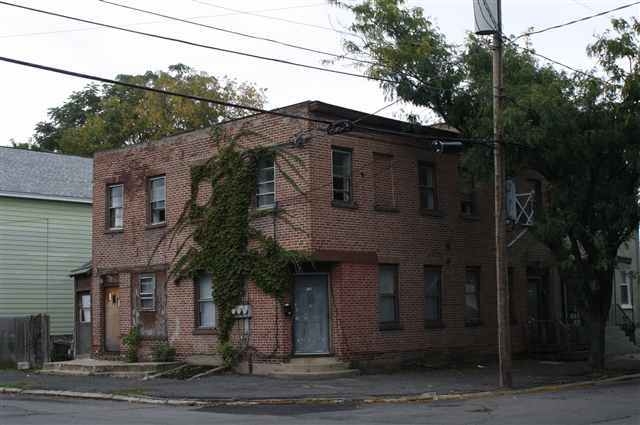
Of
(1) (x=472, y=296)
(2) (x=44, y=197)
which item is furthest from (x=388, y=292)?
(2) (x=44, y=197)

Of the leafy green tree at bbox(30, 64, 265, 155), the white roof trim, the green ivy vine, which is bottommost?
the green ivy vine

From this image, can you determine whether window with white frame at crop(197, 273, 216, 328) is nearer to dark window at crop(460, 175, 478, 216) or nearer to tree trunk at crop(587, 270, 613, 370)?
dark window at crop(460, 175, 478, 216)

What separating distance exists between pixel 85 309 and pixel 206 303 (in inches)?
312

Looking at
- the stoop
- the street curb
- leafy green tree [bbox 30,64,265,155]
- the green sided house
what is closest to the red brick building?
the stoop

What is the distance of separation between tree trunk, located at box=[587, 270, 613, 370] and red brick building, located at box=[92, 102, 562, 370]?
8.37ft

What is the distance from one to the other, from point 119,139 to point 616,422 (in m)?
41.5

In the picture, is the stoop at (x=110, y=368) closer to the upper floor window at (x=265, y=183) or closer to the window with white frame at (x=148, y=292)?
the window with white frame at (x=148, y=292)

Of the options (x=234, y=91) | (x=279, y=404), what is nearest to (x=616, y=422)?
(x=279, y=404)

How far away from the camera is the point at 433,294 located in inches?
1046

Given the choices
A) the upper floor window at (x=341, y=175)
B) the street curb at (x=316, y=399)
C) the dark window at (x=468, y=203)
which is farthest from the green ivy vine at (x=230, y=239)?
the dark window at (x=468, y=203)

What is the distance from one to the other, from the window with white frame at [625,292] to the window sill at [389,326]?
1610cm

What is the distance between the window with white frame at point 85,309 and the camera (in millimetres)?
31391

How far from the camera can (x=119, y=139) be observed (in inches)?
1998

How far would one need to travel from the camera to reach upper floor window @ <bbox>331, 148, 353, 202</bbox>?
2416 centimetres
